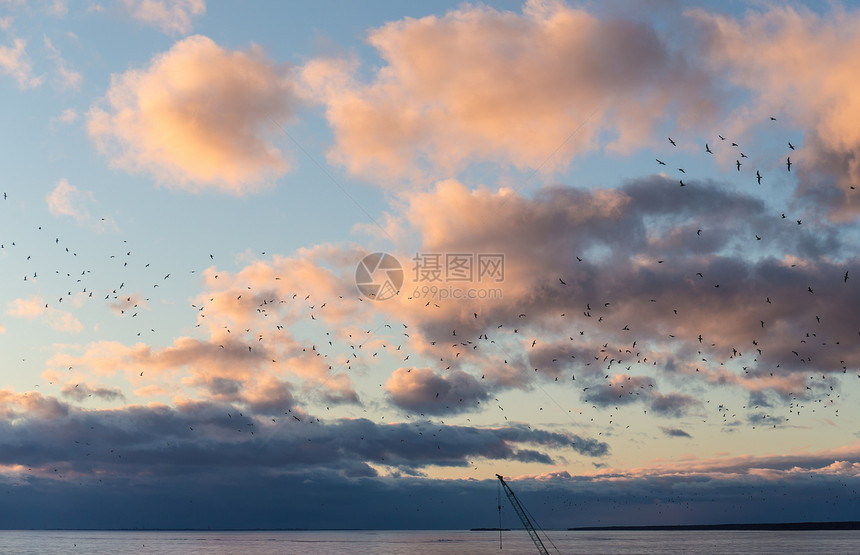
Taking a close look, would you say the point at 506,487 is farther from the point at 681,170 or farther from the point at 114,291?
the point at 681,170

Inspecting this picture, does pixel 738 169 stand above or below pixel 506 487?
above

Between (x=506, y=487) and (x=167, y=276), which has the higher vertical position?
(x=167, y=276)

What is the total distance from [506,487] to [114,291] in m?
116

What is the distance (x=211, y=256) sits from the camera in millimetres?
120750

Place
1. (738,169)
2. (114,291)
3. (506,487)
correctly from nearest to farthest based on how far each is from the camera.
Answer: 1. (738,169)
2. (114,291)
3. (506,487)

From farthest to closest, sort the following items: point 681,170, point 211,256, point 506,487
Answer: point 506,487 → point 211,256 → point 681,170

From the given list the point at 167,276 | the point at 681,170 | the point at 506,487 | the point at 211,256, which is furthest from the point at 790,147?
the point at 506,487

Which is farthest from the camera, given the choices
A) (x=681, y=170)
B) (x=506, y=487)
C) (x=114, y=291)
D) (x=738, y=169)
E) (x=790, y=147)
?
(x=506, y=487)

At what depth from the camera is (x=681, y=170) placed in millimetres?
91688

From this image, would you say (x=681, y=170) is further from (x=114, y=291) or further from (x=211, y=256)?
(x=114, y=291)

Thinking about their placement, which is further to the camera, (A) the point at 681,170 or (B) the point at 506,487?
(B) the point at 506,487

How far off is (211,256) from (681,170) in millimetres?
74769

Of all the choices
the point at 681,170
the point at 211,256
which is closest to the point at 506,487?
the point at 211,256

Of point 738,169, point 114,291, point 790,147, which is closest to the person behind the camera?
point 790,147
